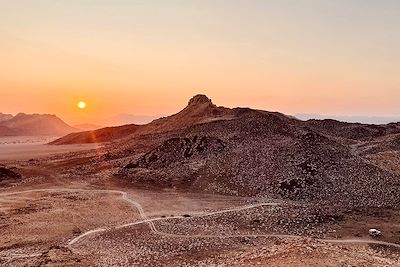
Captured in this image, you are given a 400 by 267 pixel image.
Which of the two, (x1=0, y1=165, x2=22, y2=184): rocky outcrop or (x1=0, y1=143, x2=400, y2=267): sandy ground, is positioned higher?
(x1=0, y1=165, x2=22, y2=184): rocky outcrop

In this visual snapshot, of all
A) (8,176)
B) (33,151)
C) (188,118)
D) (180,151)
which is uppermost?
(188,118)

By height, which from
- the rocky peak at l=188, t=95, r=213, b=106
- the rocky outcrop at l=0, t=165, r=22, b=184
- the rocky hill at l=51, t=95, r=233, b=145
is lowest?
the rocky outcrop at l=0, t=165, r=22, b=184

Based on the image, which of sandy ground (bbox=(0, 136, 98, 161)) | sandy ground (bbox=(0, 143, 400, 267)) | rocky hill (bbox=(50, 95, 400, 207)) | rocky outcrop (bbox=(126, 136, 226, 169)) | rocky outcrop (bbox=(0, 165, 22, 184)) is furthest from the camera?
sandy ground (bbox=(0, 136, 98, 161))

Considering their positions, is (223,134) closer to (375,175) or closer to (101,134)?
(375,175)

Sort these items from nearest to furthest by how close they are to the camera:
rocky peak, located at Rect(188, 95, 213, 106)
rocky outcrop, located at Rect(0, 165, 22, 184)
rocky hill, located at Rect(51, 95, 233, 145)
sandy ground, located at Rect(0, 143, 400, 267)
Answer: sandy ground, located at Rect(0, 143, 400, 267), rocky outcrop, located at Rect(0, 165, 22, 184), rocky hill, located at Rect(51, 95, 233, 145), rocky peak, located at Rect(188, 95, 213, 106)

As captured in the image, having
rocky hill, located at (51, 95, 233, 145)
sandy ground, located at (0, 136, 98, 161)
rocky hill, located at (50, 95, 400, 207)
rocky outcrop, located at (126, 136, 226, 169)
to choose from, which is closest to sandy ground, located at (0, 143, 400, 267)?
rocky hill, located at (50, 95, 400, 207)

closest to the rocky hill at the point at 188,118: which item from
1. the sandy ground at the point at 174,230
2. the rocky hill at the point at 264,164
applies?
the rocky hill at the point at 264,164

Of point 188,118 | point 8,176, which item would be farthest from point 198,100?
point 8,176

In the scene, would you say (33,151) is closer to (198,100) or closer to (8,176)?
(198,100)

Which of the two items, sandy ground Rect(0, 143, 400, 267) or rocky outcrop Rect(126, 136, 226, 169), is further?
rocky outcrop Rect(126, 136, 226, 169)

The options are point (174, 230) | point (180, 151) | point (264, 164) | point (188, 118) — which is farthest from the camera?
point (188, 118)

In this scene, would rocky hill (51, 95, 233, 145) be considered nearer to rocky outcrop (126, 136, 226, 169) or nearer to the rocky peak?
the rocky peak

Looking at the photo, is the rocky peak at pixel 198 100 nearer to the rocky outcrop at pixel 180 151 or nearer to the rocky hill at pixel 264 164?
the rocky hill at pixel 264 164

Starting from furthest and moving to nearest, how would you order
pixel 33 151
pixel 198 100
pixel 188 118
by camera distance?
pixel 33 151
pixel 198 100
pixel 188 118
